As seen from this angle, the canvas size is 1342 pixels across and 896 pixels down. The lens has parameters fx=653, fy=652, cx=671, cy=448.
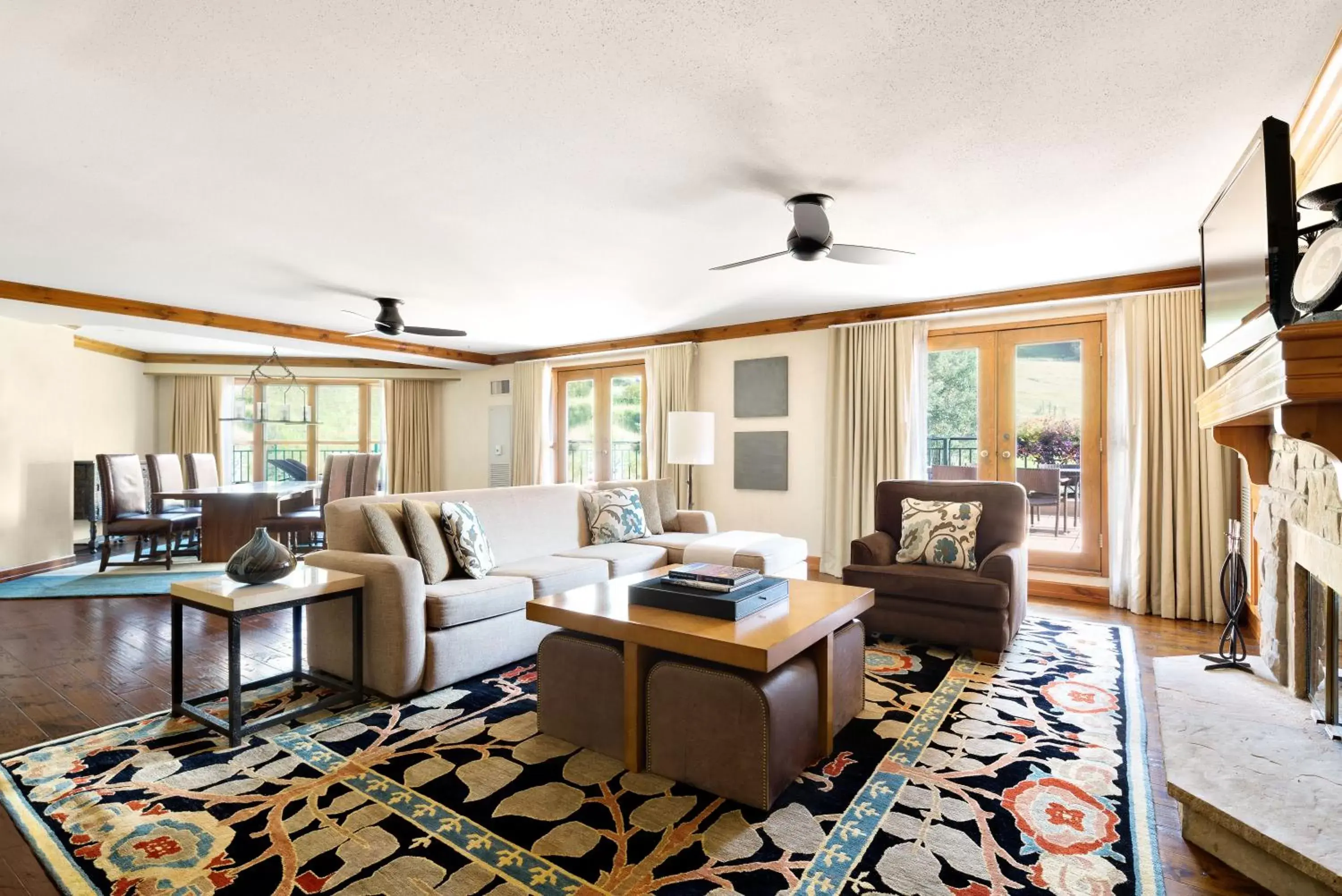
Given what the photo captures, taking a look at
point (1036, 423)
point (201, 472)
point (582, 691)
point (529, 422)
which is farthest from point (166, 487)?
point (1036, 423)

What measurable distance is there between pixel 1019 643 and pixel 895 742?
1607 mm

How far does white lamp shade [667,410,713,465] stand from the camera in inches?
200

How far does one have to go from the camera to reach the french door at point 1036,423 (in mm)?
4730

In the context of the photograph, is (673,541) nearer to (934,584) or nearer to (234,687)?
(934,584)

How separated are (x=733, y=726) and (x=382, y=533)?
192 cm

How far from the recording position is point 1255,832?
1.59 m

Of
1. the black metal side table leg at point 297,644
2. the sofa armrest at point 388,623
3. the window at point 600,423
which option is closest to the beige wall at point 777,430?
the window at point 600,423

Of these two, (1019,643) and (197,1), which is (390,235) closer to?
(197,1)

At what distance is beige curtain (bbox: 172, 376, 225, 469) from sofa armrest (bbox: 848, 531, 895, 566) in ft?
27.6

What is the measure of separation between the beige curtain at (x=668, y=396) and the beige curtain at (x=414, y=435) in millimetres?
3596

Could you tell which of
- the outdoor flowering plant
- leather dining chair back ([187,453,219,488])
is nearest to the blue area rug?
leather dining chair back ([187,453,219,488])

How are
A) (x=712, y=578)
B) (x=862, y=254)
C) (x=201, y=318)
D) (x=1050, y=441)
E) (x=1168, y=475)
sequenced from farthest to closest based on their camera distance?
(x=201, y=318), (x=1050, y=441), (x=1168, y=475), (x=862, y=254), (x=712, y=578)

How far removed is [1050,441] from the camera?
4867 mm

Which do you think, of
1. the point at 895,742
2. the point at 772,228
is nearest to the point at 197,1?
the point at 772,228
